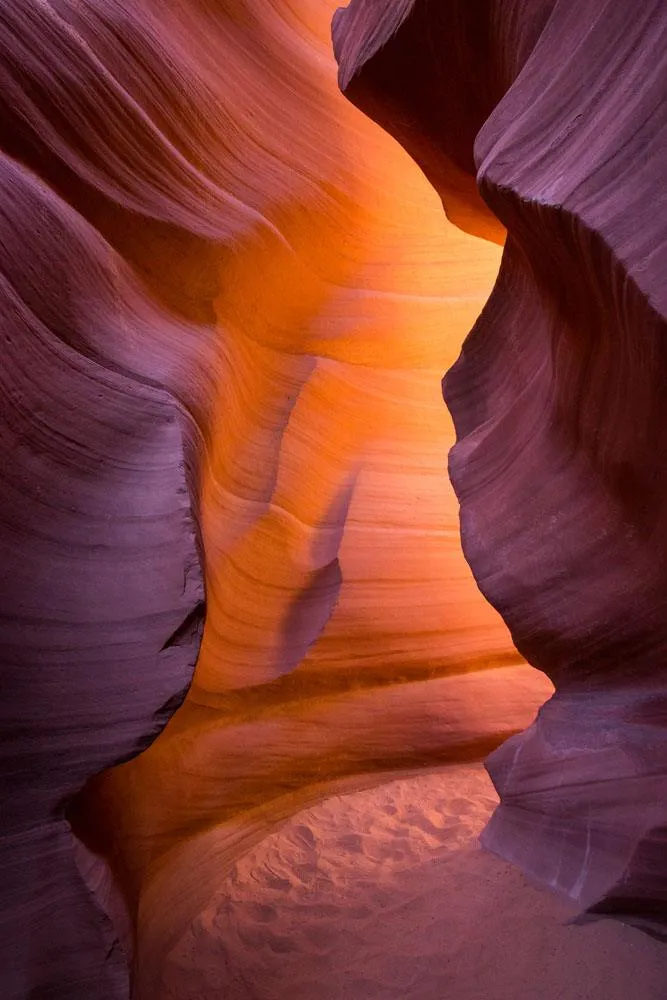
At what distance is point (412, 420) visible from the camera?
4.36 m

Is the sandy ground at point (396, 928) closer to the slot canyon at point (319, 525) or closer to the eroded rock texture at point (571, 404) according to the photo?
the slot canyon at point (319, 525)

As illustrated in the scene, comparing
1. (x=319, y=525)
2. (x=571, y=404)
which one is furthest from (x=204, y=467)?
(x=571, y=404)

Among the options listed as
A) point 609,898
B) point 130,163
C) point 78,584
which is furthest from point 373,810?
point 130,163

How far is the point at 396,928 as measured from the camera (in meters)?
2.59

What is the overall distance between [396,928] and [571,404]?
5.44 ft

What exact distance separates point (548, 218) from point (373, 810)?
2.36 m

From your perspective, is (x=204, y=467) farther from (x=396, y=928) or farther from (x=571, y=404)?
(x=396, y=928)

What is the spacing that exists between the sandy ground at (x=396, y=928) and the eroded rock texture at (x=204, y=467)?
0.18 meters

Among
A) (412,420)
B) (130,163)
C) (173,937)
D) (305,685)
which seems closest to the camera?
(173,937)

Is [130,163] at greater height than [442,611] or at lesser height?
greater

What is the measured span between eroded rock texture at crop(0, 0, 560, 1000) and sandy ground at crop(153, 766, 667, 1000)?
0.59 feet

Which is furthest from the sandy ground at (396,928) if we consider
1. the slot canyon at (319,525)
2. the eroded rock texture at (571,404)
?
the eroded rock texture at (571,404)

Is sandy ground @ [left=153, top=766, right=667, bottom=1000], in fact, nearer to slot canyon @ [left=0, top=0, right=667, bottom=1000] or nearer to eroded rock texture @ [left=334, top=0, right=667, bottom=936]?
slot canyon @ [left=0, top=0, right=667, bottom=1000]

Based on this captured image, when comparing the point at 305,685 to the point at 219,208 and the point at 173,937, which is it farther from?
the point at 219,208
